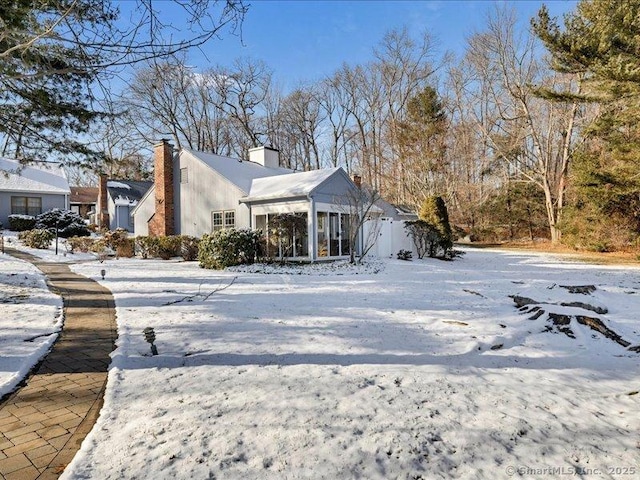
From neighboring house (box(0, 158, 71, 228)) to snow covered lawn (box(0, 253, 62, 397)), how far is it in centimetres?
2134

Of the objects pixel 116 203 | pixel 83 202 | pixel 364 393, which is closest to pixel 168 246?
pixel 364 393

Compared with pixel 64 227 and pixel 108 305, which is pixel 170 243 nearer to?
pixel 108 305

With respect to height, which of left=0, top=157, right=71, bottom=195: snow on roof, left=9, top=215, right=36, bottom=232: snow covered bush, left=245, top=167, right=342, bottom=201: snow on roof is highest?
left=0, top=157, right=71, bottom=195: snow on roof

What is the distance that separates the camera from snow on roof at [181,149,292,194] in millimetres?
16766

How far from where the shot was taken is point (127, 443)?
8.97 ft

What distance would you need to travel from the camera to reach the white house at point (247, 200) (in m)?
14.4

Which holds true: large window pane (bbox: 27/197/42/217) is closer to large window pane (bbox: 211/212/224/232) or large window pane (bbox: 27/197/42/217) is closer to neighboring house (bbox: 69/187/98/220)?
neighboring house (bbox: 69/187/98/220)

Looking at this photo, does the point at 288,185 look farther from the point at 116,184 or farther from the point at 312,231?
the point at 116,184

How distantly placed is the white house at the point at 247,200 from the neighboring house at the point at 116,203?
10327 mm

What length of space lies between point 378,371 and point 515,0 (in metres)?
27.9

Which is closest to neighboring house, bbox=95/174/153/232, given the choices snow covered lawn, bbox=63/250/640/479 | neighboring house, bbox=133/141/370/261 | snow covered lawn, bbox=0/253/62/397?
neighboring house, bbox=133/141/370/261

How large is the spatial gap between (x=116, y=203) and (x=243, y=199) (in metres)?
18.4

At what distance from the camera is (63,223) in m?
24.8

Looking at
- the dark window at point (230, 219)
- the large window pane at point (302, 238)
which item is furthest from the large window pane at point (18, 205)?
the large window pane at point (302, 238)
